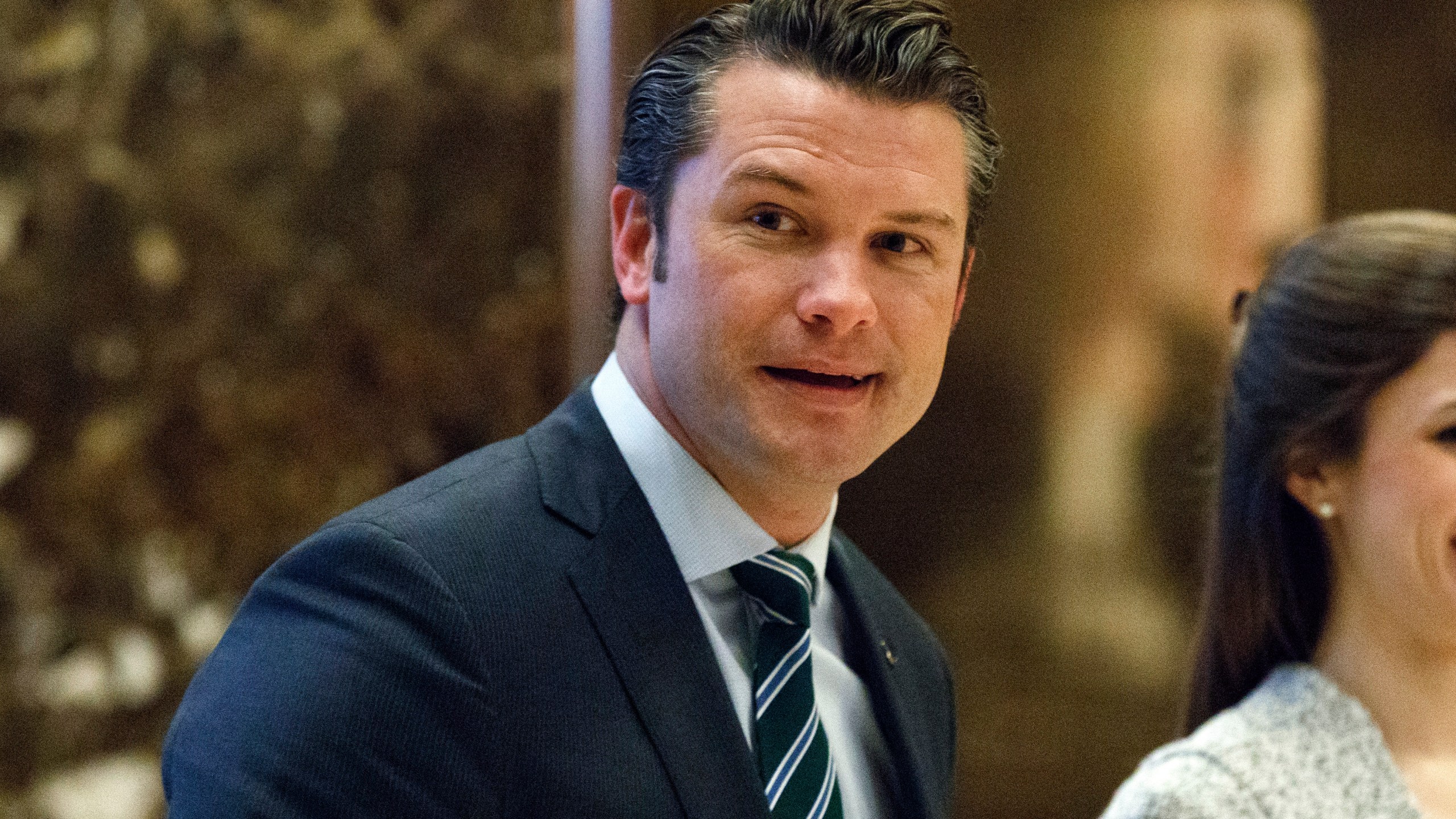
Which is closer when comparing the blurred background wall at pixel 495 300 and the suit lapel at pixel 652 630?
the suit lapel at pixel 652 630

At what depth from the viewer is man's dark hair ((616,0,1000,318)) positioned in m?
1.49

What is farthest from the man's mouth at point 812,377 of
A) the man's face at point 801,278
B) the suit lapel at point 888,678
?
the suit lapel at point 888,678

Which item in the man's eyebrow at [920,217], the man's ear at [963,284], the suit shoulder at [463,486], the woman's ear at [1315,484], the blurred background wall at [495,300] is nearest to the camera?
the suit shoulder at [463,486]

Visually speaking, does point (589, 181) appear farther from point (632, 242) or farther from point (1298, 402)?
point (1298, 402)

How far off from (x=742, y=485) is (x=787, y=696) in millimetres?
233

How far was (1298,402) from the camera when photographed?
1.98 meters

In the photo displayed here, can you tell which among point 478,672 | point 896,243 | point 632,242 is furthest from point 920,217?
point 478,672

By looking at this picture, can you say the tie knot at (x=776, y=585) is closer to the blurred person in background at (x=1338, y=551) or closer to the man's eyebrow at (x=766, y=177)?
the man's eyebrow at (x=766, y=177)

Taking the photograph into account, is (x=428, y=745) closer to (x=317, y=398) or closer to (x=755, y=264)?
(x=755, y=264)

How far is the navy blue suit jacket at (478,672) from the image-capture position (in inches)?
48.2

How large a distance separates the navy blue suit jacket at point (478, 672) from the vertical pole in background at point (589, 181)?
0.77 meters

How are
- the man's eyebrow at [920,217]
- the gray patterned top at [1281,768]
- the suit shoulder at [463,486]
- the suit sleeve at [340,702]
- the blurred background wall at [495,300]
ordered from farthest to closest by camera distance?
the blurred background wall at [495,300] < the gray patterned top at [1281,768] < the man's eyebrow at [920,217] < the suit shoulder at [463,486] < the suit sleeve at [340,702]

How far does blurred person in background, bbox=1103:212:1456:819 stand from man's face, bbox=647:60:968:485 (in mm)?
736

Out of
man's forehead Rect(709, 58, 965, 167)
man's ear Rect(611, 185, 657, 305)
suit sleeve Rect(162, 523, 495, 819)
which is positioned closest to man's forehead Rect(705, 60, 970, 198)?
man's forehead Rect(709, 58, 965, 167)
